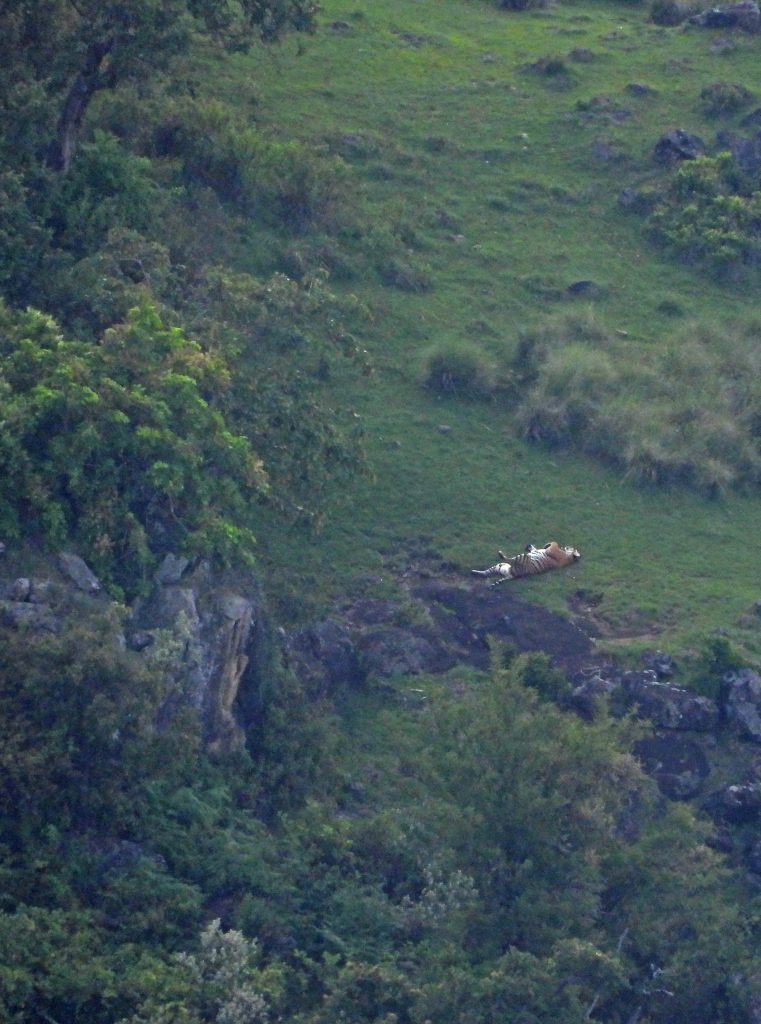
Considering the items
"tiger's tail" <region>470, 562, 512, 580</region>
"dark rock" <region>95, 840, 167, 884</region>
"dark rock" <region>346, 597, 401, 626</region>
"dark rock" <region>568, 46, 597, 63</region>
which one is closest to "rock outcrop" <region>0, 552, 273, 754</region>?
"dark rock" <region>95, 840, 167, 884</region>

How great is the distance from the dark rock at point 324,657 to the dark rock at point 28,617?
3.27 meters

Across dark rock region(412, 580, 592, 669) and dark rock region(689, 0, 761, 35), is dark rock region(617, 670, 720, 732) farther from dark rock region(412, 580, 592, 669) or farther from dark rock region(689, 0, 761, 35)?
dark rock region(689, 0, 761, 35)

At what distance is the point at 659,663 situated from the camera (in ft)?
56.2

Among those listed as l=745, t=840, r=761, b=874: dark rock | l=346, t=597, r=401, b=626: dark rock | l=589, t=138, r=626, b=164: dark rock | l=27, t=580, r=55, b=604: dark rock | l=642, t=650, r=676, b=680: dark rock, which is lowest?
l=745, t=840, r=761, b=874: dark rock

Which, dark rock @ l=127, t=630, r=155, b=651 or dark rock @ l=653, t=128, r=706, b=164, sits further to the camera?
dark rock @ l=653, t=128, r=706, b=164

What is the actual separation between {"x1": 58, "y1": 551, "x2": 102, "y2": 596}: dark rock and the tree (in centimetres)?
673

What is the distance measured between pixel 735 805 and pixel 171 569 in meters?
5.97

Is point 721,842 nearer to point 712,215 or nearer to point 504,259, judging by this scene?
point 504,259

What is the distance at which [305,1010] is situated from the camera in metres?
12.7

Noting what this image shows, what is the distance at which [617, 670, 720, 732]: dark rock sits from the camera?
16453mm

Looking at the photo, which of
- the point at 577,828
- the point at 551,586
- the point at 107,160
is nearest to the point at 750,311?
the point at 551,586

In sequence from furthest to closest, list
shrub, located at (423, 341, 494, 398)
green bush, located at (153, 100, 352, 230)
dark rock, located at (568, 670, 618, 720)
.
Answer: green bush, located at (153, 100, 352, 230)
shrub, located at (423, 341, 494, 398)
dark rock, located at (568, 670, 618, 720)

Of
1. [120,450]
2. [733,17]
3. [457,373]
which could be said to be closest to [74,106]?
[457,373]

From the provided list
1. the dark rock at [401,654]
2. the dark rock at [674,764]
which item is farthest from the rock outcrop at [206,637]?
the dark rock at [674,764]
